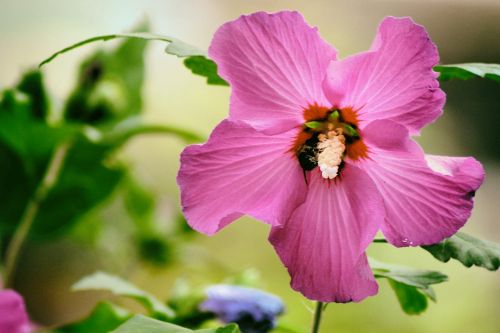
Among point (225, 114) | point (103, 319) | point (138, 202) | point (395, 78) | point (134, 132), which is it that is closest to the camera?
point (395, 78)

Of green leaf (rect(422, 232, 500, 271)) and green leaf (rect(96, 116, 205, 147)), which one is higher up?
green leaf (rect(422, 232, 500, 271))

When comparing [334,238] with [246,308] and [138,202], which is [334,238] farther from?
[138,202]

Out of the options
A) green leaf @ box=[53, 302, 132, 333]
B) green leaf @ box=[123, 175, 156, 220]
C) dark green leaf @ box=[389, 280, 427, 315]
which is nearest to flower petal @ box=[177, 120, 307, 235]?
dark green leaf @ box=[389, 280, 427, 315]

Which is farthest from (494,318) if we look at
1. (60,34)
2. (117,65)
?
(60,34)

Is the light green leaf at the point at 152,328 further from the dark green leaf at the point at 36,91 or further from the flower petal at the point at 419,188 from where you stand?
the dark green leaf at the point at 36,91

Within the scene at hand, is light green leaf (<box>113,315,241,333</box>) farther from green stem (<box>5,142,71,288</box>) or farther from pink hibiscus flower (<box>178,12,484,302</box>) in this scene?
green stem (<box>5,142,71,288</box>)

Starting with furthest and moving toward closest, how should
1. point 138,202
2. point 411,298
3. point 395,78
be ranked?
point 138,202 → point 411,298 → point 395,78

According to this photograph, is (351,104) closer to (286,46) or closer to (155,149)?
(286,46)

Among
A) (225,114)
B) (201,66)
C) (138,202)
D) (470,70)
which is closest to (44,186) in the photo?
(138,202)
